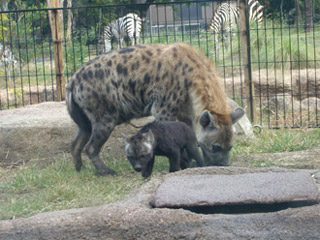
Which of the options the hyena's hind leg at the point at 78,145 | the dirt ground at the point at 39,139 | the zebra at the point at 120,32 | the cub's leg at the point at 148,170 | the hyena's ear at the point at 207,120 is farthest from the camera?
the zebra at the point at 120,32

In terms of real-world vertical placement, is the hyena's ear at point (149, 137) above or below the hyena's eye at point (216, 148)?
above

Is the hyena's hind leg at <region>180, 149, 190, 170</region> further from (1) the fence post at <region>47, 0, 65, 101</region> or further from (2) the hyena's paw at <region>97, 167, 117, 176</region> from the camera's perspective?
(1) the fence post at <region>47, 0, 65, 101</region>

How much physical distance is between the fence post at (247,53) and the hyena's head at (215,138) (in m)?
2.29

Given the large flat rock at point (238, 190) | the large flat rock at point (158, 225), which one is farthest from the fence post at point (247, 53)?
the large flat rock at point (158, 225)

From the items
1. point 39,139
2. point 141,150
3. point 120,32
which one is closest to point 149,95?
point 141,150

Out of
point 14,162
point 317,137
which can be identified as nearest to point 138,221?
point 14,162

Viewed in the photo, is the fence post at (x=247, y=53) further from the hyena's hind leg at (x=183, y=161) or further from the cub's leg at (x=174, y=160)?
the cub's leg at (x=174, y=160)

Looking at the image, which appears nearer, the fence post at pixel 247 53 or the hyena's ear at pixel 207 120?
the hyena's ear at pixel 207 120

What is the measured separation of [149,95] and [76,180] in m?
1.10

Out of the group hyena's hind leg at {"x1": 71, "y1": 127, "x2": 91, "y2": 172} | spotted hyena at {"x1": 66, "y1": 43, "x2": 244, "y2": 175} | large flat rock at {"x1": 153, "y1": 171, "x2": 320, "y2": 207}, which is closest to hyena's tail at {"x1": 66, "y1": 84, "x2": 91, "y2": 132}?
spotted hyena at {"x1": 66, "y1": 43, "x2": 244, "y2": 175}

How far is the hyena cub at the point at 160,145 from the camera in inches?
194

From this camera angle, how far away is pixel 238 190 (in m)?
4.07

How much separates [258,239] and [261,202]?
0.37m

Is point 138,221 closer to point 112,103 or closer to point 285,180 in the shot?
point 285,180
